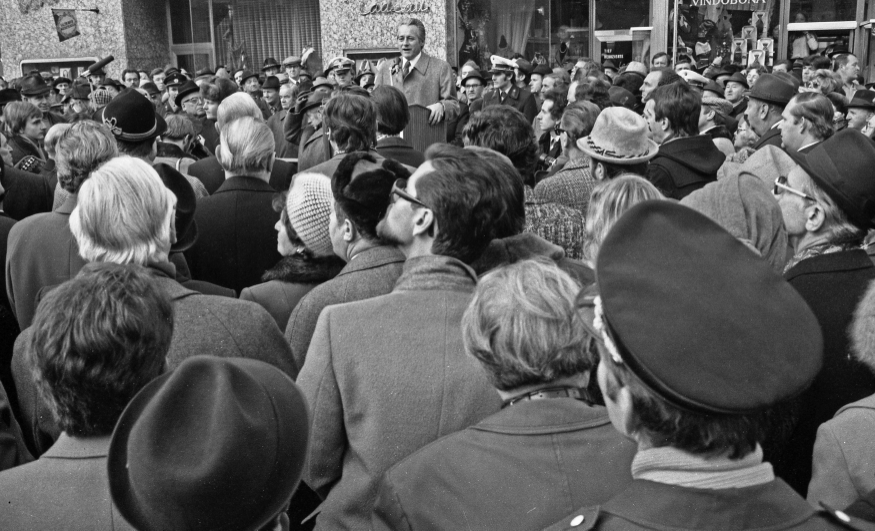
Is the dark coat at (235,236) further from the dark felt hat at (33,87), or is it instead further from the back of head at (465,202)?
Answer: the dark felt hat at (33,87)

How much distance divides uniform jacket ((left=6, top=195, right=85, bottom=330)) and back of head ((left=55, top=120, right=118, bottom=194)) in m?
0.27

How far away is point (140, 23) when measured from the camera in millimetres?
19266

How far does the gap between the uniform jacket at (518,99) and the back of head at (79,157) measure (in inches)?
271

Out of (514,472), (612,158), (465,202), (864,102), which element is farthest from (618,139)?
(864,102)

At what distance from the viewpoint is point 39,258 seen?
3805 mm

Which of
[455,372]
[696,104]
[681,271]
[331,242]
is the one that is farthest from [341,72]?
[681,271]

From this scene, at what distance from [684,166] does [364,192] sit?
2970 mm

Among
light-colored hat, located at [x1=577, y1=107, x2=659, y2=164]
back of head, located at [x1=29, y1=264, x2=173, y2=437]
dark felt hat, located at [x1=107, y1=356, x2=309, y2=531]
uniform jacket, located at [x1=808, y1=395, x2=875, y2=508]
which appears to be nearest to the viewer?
dark felt hat, located at [x1=107, y1=356, x2=309, y2=531]

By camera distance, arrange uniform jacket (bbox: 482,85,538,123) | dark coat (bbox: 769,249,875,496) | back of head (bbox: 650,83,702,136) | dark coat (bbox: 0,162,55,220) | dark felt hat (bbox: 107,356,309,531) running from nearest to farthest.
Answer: dark felt hat (bbox: 107,356,309,531) < dark coat (bbox: 769,249,875,496) < dark coat (bbox: 0,162,55,220) < back of head (bbox: 650,83,702,136) < uniform jacket (bbox: 482,85,538,123)

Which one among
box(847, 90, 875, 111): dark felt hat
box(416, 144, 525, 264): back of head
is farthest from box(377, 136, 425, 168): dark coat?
box(847, 90, 875, 111): dark felt hat

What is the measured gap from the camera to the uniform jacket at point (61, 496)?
Result: 6.11ft

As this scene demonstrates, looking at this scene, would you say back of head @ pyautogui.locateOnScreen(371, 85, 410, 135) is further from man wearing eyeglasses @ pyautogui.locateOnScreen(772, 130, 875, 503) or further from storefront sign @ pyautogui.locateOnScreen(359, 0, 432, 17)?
storefront sign @ pyautogui.locateOnScreen(359, 0, 432, 17)

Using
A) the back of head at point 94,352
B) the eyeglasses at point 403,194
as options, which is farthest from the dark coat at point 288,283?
the back of head at point 94,352

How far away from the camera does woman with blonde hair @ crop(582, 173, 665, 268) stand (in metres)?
3.37
